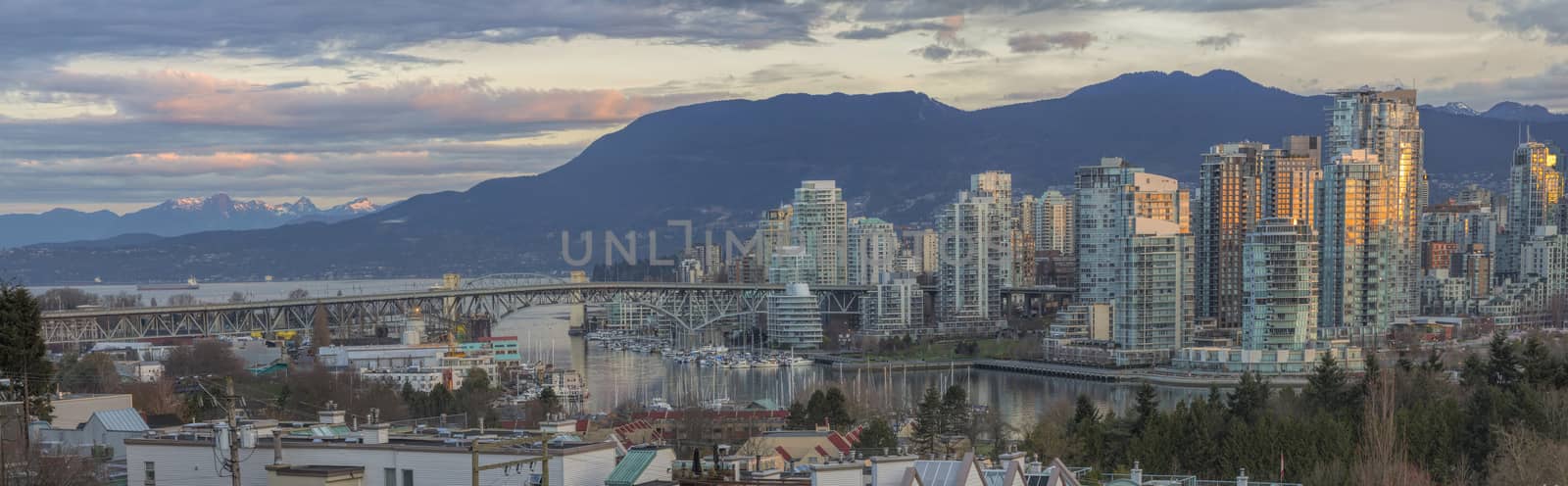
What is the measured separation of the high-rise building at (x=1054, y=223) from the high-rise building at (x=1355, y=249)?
2354 cm

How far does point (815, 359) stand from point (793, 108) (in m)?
102

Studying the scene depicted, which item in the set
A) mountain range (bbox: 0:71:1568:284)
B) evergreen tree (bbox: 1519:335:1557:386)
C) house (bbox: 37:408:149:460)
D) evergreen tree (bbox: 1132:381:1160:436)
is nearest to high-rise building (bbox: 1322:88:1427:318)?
evergreen tree (bbox: 1519:335:1557:386)

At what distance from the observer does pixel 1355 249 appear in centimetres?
4450

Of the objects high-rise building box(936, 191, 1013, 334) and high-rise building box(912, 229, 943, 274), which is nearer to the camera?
high-rise building box(936, 191, 1013, 334)

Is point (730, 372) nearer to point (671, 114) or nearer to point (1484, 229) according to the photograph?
point (1484, 229)

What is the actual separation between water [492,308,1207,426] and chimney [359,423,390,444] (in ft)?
50.2

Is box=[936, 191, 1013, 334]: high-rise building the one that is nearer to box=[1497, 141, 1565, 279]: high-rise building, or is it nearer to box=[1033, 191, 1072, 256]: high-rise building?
box=[1033, 191, 1072, 256]: high-rise building

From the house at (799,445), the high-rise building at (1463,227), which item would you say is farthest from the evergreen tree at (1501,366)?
the high-rise building at (1463,227)

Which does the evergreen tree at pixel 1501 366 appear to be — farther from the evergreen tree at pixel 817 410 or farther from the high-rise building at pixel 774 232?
the high-rise building at pixel 774 232

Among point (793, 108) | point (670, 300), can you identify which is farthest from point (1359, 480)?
point (793, 108)

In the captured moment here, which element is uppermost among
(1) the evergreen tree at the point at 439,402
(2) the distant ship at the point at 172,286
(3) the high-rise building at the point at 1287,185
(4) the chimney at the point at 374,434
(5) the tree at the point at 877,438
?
(3) the high-rise building at the point at 1287,185

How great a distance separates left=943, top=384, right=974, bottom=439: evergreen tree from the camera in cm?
2073

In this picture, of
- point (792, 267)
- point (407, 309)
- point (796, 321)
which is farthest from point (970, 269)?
point (407, 309)

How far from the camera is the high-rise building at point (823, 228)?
2537 inches
